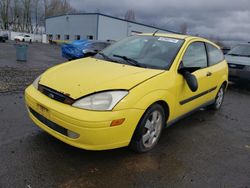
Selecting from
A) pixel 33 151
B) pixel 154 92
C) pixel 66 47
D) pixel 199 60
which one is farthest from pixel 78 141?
pixel 66 47

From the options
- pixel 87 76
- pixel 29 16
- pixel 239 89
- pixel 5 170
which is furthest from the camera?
pixel 29 16

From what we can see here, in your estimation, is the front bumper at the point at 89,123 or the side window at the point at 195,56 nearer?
the front bumper at the point at 89,123

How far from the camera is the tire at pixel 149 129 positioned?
10.0ft

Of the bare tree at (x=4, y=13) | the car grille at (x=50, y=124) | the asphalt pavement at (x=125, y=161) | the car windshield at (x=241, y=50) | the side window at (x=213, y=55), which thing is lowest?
the asphalt pavement at (x=125, y=161)

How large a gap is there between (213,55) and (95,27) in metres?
32.9

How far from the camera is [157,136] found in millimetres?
3477

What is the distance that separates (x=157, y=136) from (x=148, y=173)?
2.34ft

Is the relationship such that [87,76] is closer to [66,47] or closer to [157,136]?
[157,136]

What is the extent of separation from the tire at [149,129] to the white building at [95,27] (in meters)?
31.4

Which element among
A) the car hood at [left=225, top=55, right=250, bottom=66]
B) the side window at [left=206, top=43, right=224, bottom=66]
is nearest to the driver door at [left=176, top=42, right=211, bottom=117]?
the side window at [left=206, top=43, right=224, bottom=66]

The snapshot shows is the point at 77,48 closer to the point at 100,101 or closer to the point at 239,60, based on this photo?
the point at 239,60

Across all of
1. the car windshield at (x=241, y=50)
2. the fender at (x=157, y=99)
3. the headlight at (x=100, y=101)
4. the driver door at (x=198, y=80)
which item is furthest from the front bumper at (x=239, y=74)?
the headlight at (x=100, y=101)

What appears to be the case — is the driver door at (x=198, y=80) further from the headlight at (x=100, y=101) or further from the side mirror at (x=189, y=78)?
the headlight at (x=100, y=101)

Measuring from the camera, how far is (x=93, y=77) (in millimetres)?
3020
